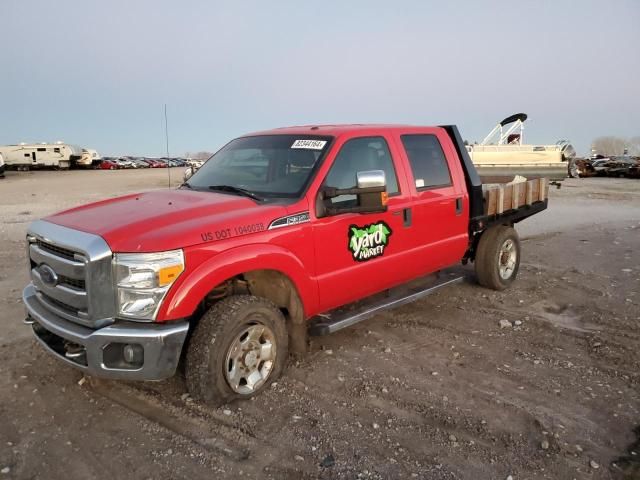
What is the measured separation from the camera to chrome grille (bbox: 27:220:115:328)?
316cm

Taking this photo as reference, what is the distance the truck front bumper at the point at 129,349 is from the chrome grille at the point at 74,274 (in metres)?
0.10

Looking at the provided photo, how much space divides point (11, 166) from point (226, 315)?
175ft

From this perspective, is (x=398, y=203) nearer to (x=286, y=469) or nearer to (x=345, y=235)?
(x=345, y=235)

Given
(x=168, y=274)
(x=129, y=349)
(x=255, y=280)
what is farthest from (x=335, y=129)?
(x=129, y=349)

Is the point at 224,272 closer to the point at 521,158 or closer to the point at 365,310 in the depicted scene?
the point at 365,310

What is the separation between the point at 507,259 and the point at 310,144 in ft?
11.1

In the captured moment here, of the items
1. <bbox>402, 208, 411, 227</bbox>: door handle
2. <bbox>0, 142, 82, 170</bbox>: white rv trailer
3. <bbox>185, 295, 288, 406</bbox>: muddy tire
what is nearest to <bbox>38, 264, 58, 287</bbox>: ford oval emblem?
<bbox>185, 295, 288, 406</bbox>: muddy tire

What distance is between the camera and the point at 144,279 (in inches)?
125

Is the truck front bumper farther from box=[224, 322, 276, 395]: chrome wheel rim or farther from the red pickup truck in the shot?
box=[224, 322, 276, 395]: chrome wheel rim

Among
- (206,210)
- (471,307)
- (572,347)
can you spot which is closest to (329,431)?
(206,210)

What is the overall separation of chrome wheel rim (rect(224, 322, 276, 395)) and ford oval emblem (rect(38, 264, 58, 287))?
4.10 feet

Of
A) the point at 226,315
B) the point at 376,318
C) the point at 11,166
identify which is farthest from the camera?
the point at 11,166

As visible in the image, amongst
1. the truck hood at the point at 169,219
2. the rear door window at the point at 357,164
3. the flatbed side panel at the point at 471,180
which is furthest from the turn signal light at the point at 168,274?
the flatbed side panel at the point at 471,180

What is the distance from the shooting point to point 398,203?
460cm
